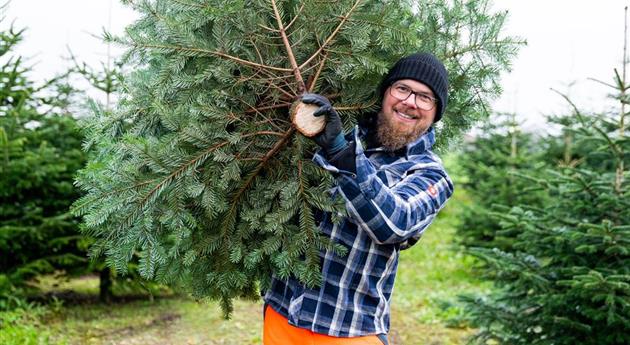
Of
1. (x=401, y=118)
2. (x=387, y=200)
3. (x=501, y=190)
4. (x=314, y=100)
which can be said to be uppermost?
(x=501, y=190)

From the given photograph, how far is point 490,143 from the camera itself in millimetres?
12453

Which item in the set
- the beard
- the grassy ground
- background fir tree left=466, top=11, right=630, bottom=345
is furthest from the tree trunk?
the beard

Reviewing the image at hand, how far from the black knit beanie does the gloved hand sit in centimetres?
44

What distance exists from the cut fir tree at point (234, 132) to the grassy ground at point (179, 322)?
3.71m

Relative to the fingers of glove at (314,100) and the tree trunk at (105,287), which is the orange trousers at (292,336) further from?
the tree trunk at (105,287)

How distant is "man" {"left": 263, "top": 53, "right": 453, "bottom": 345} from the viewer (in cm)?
250

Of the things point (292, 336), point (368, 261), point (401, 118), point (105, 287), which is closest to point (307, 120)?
point (401, 118)

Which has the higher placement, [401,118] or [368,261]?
[401,118]

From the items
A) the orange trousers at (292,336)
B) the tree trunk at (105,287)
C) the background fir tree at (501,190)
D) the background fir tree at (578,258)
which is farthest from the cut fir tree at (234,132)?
the background fir tree at (501,190)

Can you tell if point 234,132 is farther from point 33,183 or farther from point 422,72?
point 33,183

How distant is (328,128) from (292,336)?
95 cm

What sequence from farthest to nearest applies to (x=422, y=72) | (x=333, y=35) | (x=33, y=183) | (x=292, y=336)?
(x=33, y=183)
(x=292, y=336)
(x=422, y=72)
(x=333, y=35)

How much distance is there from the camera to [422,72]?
8.27 feet

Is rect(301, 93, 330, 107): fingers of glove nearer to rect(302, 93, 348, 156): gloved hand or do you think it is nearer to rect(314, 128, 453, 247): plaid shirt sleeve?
rect(302, 93, 348, 156): gloved hand
